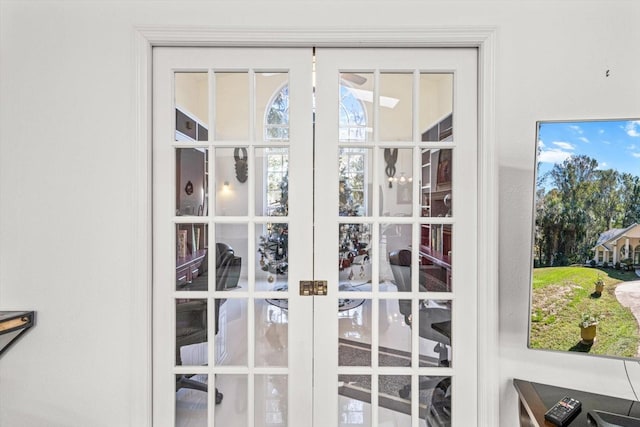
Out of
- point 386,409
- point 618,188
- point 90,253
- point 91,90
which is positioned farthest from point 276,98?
point 386,409

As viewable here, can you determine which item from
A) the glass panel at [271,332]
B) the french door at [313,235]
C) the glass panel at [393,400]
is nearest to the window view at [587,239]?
the french door at [313,235]

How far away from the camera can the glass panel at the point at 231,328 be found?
61.4 inches

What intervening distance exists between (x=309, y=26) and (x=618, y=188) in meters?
1.33

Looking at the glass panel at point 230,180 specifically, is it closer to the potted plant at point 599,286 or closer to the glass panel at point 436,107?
the glass panel at point 436,107

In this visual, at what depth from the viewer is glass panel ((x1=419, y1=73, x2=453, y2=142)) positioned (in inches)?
61.0

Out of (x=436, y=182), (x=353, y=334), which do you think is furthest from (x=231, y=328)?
(x=436, y=182)

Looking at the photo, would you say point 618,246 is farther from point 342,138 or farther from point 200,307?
point 200,307

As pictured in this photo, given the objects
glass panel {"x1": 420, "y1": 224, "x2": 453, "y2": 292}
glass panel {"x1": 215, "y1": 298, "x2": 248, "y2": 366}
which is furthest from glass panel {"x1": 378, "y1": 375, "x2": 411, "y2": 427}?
glass panel {"x1": 215, "y1": 298, "x2": 248, "y2": 366}

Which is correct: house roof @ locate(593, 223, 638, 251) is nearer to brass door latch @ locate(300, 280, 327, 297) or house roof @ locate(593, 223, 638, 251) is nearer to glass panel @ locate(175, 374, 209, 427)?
brass door latch @ locate(300, 280, 327, 297)

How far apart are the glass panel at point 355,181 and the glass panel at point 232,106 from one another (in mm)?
475

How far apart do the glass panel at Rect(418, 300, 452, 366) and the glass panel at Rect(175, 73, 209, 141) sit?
131cm

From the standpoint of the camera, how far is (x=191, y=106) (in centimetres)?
157

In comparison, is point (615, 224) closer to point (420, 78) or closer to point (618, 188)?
point (618, 188)

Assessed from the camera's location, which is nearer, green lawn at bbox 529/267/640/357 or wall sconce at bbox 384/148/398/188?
green lawn at bbox 529/267/640/357
